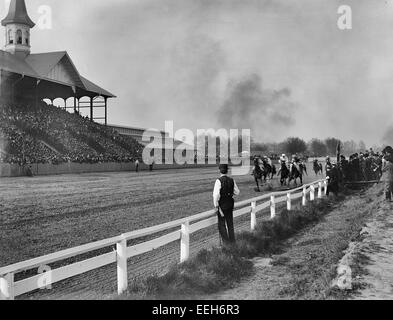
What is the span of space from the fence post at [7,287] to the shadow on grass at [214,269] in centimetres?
127

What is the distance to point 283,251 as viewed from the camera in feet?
24.3

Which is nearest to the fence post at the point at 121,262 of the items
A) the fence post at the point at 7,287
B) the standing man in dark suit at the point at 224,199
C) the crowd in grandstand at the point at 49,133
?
the fence post at the point at 7,287

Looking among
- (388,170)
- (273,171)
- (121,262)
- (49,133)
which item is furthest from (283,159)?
(121,262)

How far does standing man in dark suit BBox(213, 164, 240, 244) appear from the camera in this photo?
248 inches

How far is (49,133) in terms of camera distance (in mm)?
15320

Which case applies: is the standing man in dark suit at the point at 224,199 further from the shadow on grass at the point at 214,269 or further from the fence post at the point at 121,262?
the fence post at the point at 121,262

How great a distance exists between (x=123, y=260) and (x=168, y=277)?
0.76 meters

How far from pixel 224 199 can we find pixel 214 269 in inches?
46.6

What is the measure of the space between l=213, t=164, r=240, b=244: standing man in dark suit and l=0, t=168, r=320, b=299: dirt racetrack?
814 mm

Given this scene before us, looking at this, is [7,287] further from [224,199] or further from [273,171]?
[273,171]

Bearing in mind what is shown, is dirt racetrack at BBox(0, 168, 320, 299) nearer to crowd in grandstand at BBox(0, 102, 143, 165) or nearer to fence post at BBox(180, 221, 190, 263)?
fence post at BBox(180, 221, 190, 263)

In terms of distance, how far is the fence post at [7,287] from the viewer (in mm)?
3158

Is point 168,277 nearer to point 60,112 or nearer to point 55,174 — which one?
point 60,112

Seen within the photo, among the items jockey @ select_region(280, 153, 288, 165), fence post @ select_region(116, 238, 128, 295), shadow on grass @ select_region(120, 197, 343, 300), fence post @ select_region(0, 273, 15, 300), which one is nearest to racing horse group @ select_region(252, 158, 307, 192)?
jockey @ select_region(280, 153, 288, 165)
